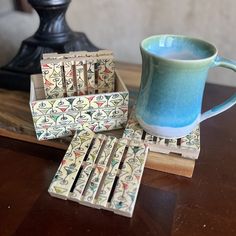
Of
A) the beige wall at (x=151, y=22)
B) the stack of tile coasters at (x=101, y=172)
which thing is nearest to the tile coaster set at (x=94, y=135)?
the stack of tile coasters at (x=101, y=172)

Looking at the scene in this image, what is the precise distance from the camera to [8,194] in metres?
0.38

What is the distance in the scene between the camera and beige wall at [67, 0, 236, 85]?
0.65 meters

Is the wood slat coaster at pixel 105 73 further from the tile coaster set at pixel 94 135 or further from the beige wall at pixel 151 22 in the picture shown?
the beige wall at pixel 151 22

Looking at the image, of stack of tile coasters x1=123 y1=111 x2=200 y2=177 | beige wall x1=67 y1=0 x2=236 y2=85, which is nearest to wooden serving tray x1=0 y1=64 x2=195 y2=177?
stack of tile coasters x1=123 y1=111 x2=200 y2=177

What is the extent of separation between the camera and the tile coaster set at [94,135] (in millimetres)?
366

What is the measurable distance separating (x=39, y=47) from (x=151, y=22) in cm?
28

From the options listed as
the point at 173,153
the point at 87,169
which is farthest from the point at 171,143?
the point at 87,169

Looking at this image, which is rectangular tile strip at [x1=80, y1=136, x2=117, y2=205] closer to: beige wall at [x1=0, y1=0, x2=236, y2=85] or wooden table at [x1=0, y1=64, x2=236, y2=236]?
wooden table at [x1=0, y1=64, x2=236, y2=236]

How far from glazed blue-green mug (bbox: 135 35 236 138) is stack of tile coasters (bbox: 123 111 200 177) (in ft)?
0.03

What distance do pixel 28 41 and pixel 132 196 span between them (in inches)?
14.3

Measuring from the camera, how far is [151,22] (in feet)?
2.29

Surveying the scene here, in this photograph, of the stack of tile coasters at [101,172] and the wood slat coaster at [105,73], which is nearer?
the stack of tile coasters at [101,172]

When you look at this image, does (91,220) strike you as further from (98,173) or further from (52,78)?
(52,78)

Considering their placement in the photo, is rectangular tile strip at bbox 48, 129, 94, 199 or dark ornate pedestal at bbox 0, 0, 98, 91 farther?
dark ornate pedestal at bbox 0, 0, 98, 91
